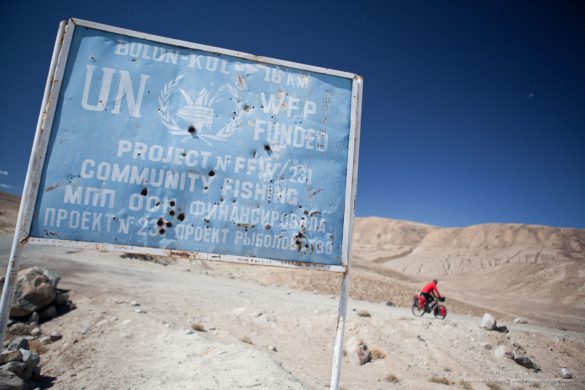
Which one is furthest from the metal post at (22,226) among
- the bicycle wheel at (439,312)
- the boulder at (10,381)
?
the bicycle wheel at (439,312)

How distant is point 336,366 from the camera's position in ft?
8.64

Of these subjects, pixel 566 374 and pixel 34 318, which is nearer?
pixel 34 318

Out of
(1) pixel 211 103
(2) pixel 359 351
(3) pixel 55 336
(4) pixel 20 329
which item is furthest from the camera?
(2) pixel 359 351

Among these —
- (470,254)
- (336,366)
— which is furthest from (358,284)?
(470,254)

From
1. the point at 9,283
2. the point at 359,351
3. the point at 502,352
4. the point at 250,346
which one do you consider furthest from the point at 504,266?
the point at 9,283

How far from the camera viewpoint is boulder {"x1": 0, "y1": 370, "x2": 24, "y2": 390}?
404 centimetres

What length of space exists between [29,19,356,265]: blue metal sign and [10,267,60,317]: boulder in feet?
21.3

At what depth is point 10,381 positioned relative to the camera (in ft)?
13.5

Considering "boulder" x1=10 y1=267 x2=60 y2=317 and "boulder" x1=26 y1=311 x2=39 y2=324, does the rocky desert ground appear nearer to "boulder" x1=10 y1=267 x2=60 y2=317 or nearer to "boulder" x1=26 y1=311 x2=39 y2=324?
"boulder" x1=26 y1=311 x2=39 y2=324

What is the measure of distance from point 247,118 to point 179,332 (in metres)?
5.57

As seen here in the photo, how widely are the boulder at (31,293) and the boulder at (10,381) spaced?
11.8 ft

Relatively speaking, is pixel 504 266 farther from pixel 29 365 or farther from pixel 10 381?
pixel 10 381

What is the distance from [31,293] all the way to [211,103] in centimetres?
740

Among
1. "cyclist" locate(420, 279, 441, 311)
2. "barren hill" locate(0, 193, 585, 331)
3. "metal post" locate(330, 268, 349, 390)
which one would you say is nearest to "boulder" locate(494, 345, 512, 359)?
"cyclist" locate(420, 279, 441, 311)
